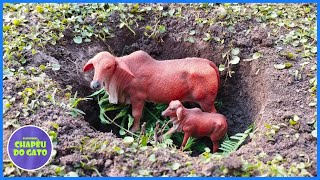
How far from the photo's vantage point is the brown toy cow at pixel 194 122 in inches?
140

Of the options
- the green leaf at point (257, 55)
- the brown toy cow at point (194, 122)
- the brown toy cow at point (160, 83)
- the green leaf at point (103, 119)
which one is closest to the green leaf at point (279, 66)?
the green leaf at point (257, 55)

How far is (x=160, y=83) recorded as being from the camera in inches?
148

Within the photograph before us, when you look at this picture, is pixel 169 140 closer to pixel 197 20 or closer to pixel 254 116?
pixel 254 116

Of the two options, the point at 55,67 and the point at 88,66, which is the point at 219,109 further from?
the point at 55,67

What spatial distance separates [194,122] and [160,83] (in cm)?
35

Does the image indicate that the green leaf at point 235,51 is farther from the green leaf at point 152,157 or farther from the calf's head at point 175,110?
the green leaf at point 152,157

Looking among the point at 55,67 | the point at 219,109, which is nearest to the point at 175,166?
the point at 219,109

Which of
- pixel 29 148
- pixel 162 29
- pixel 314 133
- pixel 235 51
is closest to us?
pixel 29 148

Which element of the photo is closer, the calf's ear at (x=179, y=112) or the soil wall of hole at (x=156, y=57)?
the calf's ear at (x=179, y=112)

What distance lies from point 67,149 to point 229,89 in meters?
1.35

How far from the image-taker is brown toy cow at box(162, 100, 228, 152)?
3.56 m

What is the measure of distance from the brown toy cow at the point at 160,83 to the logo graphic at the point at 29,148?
59 cm

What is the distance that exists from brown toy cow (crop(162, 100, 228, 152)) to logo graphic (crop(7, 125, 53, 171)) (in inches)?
28.1

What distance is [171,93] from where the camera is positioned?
3.77 m
